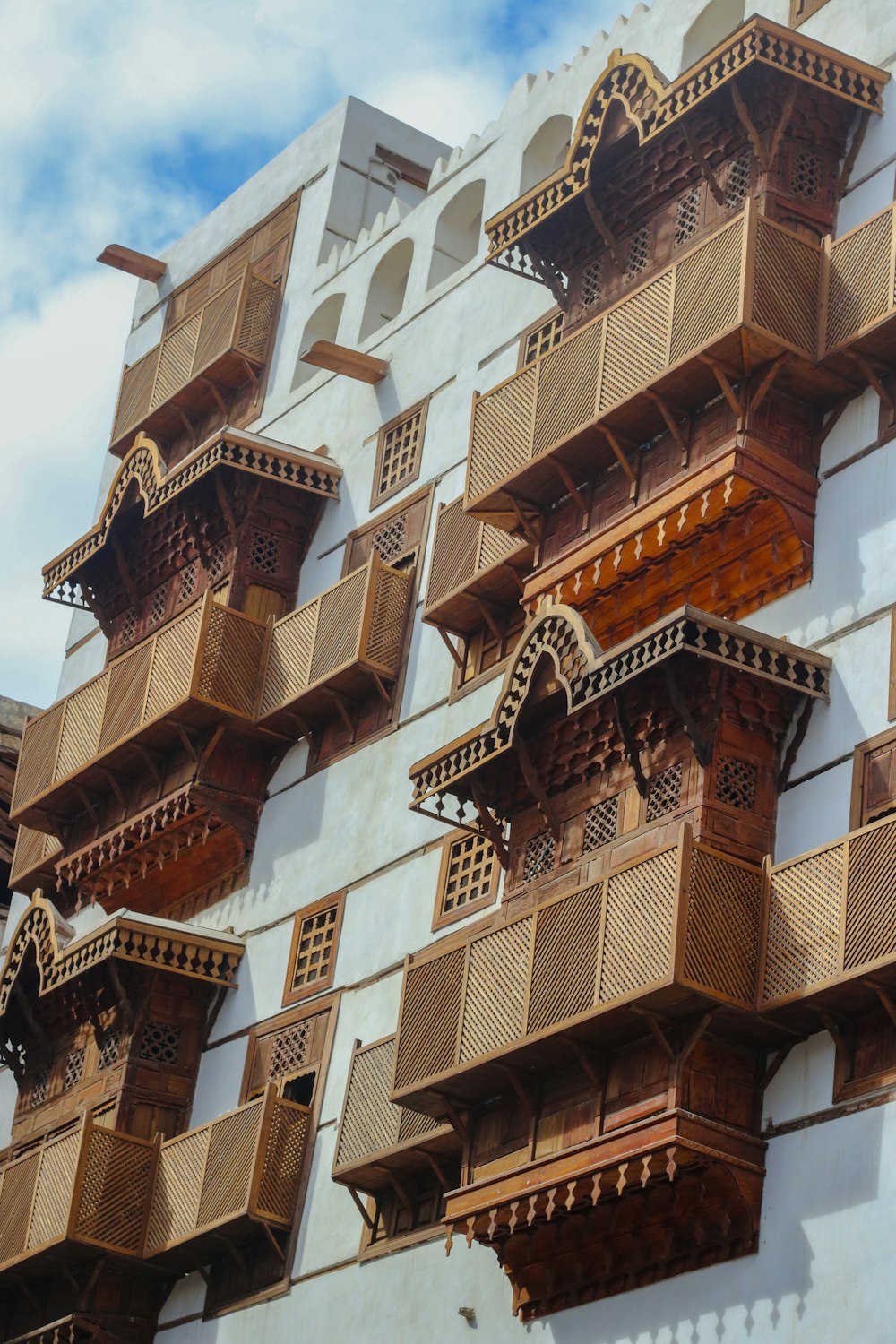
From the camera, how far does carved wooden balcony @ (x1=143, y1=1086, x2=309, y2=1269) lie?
78.5 feet

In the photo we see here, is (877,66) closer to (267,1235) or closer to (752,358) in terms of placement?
(752,358)

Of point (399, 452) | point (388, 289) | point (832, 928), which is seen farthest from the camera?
point (388, 289)

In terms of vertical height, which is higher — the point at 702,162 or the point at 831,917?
the point at 702,162

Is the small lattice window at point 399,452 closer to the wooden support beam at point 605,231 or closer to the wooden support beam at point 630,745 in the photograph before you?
the wooden support beam at point 605,231

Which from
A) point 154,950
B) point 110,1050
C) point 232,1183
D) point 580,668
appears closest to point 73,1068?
point 110,1050

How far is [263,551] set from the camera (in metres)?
29.3

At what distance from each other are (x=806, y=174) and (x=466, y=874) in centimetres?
721

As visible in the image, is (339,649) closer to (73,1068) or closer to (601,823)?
(73,1068)

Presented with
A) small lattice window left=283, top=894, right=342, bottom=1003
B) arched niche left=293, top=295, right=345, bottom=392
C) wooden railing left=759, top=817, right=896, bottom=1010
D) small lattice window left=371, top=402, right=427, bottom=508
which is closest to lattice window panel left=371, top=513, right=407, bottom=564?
small lattice window left=371, top=402, right=427, bottom=508

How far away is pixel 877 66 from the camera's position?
22.7 m

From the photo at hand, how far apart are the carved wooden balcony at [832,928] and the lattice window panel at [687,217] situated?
720 centimetres

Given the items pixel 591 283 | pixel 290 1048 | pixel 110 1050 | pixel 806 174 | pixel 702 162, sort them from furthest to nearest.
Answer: pixel 110 1050 → pixel 290 1048 → pixel 591 283 → pixel 702 162 → pixel 806 174

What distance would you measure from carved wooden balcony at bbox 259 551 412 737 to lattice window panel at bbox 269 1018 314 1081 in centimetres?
345

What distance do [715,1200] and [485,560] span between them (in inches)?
319
